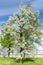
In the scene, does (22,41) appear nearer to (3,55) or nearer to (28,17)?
(28,17)

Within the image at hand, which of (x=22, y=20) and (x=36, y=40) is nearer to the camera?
(x=22, y=20)

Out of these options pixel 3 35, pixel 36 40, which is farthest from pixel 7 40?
pixel 36 40

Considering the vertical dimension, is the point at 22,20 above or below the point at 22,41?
above

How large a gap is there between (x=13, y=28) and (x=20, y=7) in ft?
12.0

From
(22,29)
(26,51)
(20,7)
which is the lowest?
(26,51)

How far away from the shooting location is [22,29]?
43.9 meters

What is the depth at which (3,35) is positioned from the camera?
56.3m

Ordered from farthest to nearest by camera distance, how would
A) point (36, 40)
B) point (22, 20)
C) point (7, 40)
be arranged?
point (7, 40) < point (36, 40) < point (22, 20)

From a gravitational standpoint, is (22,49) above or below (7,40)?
below

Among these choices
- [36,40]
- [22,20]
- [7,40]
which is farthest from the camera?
[7,40]

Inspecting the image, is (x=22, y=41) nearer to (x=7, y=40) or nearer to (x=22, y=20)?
(x=22, y=20)

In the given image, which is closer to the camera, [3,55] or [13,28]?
[13,28]

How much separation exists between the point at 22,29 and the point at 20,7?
3.71m

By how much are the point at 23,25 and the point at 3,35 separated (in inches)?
510
